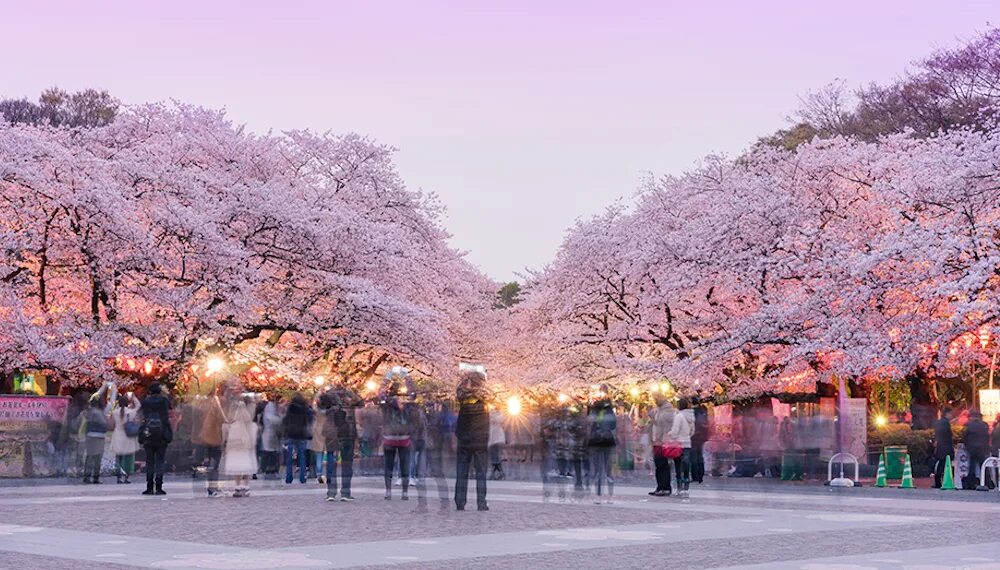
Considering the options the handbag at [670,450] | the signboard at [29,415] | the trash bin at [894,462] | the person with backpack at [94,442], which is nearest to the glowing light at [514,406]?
the trash bin at [894,462]

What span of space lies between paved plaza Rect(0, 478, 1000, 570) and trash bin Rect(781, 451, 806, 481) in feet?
26.6

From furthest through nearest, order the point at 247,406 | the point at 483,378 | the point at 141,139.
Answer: the point at 141,139 → the point at 247,406 → the point at 483,378

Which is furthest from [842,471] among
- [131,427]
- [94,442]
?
[94,442]

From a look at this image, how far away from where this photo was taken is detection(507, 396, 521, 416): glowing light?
5449cm

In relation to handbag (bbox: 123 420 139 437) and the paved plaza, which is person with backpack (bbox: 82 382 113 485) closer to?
handbag (bbox: 123 420 139 437)

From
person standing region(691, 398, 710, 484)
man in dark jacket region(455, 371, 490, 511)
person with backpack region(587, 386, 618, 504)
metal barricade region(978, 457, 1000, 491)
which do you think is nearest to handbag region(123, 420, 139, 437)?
person with backpack region(587, 386, 618, 504)

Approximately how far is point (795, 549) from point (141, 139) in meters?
38.7

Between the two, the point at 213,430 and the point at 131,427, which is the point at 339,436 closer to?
the point at 213,430

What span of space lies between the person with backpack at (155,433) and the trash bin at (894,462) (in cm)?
1654

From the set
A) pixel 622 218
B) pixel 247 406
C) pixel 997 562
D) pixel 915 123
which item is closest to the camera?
pixel 997 562

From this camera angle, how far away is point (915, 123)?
197ft

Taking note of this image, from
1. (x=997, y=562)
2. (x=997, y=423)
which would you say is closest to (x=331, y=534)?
(x=997, y=562)

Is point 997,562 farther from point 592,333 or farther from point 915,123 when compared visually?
point 915,123

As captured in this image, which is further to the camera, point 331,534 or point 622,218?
point 622,218
